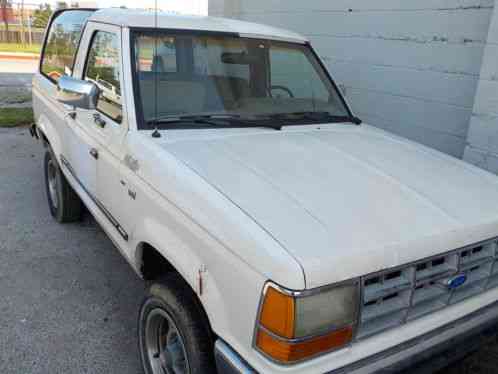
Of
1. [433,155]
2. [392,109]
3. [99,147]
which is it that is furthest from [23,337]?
[392,109]

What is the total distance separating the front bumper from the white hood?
1.13 feet

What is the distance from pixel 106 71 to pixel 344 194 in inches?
72.7

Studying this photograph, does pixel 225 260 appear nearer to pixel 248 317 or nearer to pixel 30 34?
pixel 248 317

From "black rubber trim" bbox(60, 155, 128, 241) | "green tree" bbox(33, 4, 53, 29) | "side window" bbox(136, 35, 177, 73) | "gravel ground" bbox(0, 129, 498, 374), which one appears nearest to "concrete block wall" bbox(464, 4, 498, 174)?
"gravel ground" bbox(0, 129, 498, 374)

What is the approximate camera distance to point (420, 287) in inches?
→ 74.1

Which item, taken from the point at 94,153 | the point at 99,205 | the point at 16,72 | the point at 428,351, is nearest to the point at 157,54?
the point at 94,153

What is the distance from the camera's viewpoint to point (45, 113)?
14.3 ft

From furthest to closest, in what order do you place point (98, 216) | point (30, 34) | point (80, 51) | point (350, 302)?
point (30, 34) → point (80, 51) → point (98, 216) → point (350, 302)

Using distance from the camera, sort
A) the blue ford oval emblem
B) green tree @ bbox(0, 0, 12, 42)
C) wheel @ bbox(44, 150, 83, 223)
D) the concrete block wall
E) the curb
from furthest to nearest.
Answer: green tree @ bbox(0, 0, 12, 42) < the curb < wheel @ bbox(44, 150, 83, 223) < the concrete block wall < the blue ford oval emblem

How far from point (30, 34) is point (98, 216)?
30814mm

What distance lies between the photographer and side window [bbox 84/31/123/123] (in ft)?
9.37

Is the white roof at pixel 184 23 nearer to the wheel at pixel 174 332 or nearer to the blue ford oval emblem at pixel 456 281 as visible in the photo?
the wheel at pixel 174 332

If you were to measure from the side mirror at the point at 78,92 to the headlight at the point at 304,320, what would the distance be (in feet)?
5.81

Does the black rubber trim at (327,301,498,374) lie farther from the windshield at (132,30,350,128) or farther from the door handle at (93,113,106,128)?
the door handle at (93,113,106,128)
